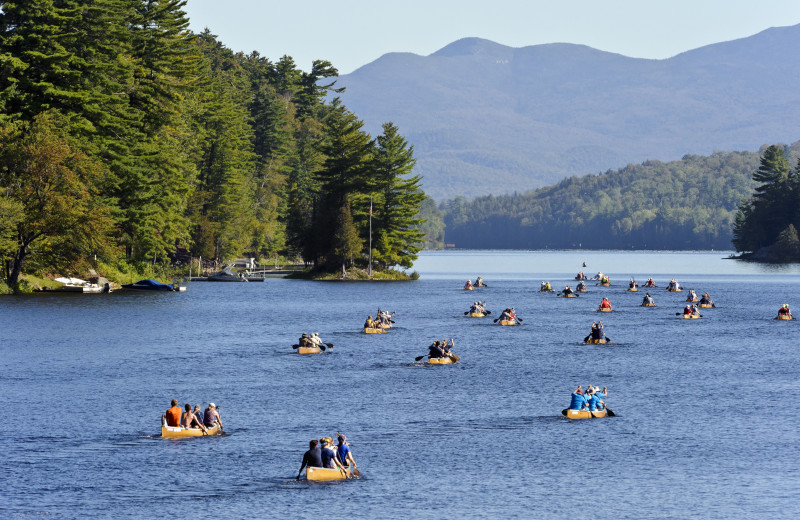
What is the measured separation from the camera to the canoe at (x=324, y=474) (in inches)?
1527

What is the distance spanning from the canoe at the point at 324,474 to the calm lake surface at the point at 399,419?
0.53 meters

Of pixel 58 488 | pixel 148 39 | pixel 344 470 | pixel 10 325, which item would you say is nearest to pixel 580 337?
pixel 10 325

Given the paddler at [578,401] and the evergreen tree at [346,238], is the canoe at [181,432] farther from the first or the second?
the evergreen tree at [346,238]

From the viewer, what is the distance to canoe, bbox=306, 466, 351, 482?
38.8m

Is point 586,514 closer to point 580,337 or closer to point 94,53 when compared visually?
A: point 580,337

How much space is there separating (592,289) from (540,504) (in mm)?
131488

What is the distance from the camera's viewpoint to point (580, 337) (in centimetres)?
9038

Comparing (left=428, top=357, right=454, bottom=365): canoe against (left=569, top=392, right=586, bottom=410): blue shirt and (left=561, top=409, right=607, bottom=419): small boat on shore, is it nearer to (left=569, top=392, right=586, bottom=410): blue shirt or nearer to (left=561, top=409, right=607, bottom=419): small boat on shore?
(left=561, top=409, right=607, bottom=419): small boat on shore

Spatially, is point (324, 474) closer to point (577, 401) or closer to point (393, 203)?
point (577, 401)

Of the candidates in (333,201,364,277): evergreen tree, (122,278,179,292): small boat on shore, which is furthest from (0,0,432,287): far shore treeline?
(122,278,179,292): small boat on shore

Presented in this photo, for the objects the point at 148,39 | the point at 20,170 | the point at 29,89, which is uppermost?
the point at 148,39

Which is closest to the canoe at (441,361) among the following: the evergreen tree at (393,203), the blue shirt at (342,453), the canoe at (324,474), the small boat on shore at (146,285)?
the blue shirt at (342,453)

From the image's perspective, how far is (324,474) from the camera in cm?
3897

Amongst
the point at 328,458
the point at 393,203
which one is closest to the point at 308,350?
the point at 328,458
